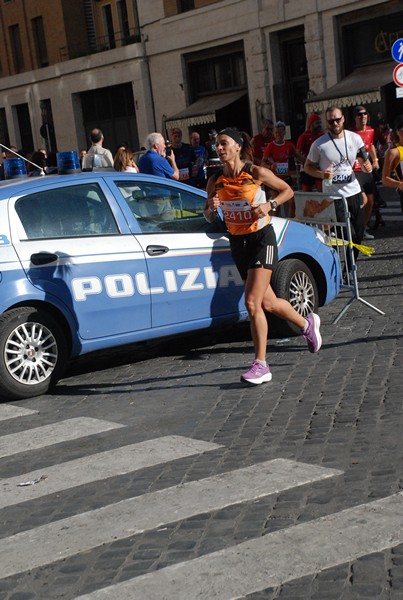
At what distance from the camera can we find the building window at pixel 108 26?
144ft

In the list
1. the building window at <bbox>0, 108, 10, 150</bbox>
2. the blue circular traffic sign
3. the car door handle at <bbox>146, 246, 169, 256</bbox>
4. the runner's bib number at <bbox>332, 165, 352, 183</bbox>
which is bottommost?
the building window at <bbox>0, 108, 10, 150</bbox>

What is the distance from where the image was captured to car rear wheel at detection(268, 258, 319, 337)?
9414 mm

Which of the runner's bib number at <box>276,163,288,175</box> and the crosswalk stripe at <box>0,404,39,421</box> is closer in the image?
the crosswalk stripe at <box>0,404,39,421</box>

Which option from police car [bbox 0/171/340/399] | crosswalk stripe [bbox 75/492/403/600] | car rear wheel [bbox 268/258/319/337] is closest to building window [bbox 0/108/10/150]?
car rear wheel [bbox 268/258/319/337]

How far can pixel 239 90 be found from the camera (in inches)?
1417

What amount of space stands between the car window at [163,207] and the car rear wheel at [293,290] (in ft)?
2.60

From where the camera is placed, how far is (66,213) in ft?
28.0

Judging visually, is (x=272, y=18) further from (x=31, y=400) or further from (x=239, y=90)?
(x=31, y=400)

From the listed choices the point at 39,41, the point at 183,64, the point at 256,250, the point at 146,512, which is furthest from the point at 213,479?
the point at 39,41

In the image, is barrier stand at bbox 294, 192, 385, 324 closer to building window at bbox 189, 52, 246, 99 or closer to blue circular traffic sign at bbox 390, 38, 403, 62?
blue circular traffic sign at bbox 390, 38, 403, 62

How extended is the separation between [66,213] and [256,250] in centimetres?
154

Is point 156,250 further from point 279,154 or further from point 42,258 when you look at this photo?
point 279,154

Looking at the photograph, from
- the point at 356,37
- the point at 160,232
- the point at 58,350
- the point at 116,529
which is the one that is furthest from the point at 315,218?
the point at 356,37

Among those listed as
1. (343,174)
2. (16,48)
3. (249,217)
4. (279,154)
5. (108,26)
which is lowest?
(279,154)
